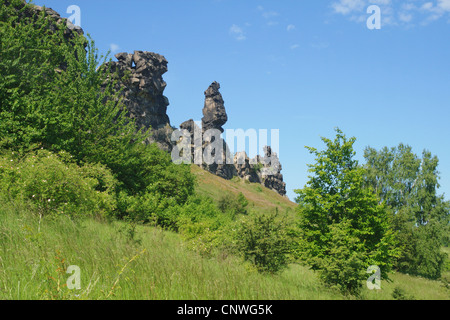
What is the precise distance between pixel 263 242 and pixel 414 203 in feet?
121

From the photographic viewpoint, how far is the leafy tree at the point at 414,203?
36.3 m

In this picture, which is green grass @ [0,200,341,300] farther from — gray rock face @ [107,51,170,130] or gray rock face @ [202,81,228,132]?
gray rock face @ [202,81,228,132]

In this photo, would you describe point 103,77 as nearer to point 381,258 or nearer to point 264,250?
point 264,250

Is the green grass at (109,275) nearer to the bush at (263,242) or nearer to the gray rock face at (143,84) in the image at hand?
the bush at (263,242)

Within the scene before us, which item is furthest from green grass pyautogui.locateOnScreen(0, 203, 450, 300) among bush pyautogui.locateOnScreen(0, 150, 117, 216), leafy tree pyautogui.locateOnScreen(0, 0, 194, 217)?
leafy tree pyautogui.locateOnScreen(0, 0, 194, 217)

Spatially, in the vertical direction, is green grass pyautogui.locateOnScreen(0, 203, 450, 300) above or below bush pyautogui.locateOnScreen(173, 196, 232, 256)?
above

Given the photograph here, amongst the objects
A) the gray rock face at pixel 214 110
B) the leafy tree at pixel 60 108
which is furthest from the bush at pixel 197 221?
the gray rock face at pixel 214 110

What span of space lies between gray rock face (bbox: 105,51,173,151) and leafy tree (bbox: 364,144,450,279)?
200 feet

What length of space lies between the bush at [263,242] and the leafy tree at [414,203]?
28.5 metres

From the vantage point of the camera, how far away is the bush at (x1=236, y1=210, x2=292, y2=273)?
12.4 metres

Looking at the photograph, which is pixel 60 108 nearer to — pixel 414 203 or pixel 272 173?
pixel 414 203

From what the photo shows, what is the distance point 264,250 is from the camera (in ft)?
41.1

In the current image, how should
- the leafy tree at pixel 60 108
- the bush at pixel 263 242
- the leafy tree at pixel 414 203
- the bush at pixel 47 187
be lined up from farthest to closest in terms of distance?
the leafy tree at pixel 414 203, the leafy tree at pixel 60 108, the bush at pixel 263 242, the bush at pixel 47 187
